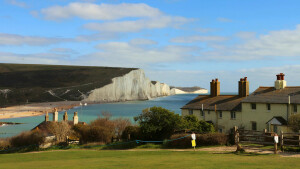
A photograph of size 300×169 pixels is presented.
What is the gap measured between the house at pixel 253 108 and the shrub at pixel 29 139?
76.3ft

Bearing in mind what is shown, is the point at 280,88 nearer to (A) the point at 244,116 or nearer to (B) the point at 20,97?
(A) the point at 244,116

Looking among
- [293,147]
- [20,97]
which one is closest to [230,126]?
[293,147]

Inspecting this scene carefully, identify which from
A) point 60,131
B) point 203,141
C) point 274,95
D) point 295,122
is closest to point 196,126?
point 203,141

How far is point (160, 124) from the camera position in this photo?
39.0 meters

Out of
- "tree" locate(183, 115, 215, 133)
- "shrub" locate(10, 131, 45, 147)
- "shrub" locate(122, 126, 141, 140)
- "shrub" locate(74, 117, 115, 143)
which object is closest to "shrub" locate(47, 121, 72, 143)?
"shrub" locate(10, 131, 45, 147)

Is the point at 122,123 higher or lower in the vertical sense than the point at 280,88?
lower

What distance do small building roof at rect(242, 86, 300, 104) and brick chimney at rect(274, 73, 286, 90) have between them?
509mm

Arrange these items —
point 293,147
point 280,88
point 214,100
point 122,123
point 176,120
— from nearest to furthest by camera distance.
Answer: point 293,147, point 176,120, point 280,88, point 122,123, point 214,100

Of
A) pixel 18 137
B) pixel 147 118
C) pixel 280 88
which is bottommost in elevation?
pixel 18 137

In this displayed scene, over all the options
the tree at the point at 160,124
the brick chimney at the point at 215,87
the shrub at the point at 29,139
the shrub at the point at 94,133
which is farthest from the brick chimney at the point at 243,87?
the shrub at the point at 29,139

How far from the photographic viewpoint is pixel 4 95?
196m

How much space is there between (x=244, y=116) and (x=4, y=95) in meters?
184

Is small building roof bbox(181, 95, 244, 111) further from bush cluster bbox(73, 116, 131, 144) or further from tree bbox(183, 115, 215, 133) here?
bush cluster bbox(73, 116, 131, 144)

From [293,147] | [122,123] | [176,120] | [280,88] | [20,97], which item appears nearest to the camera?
[293,147]
